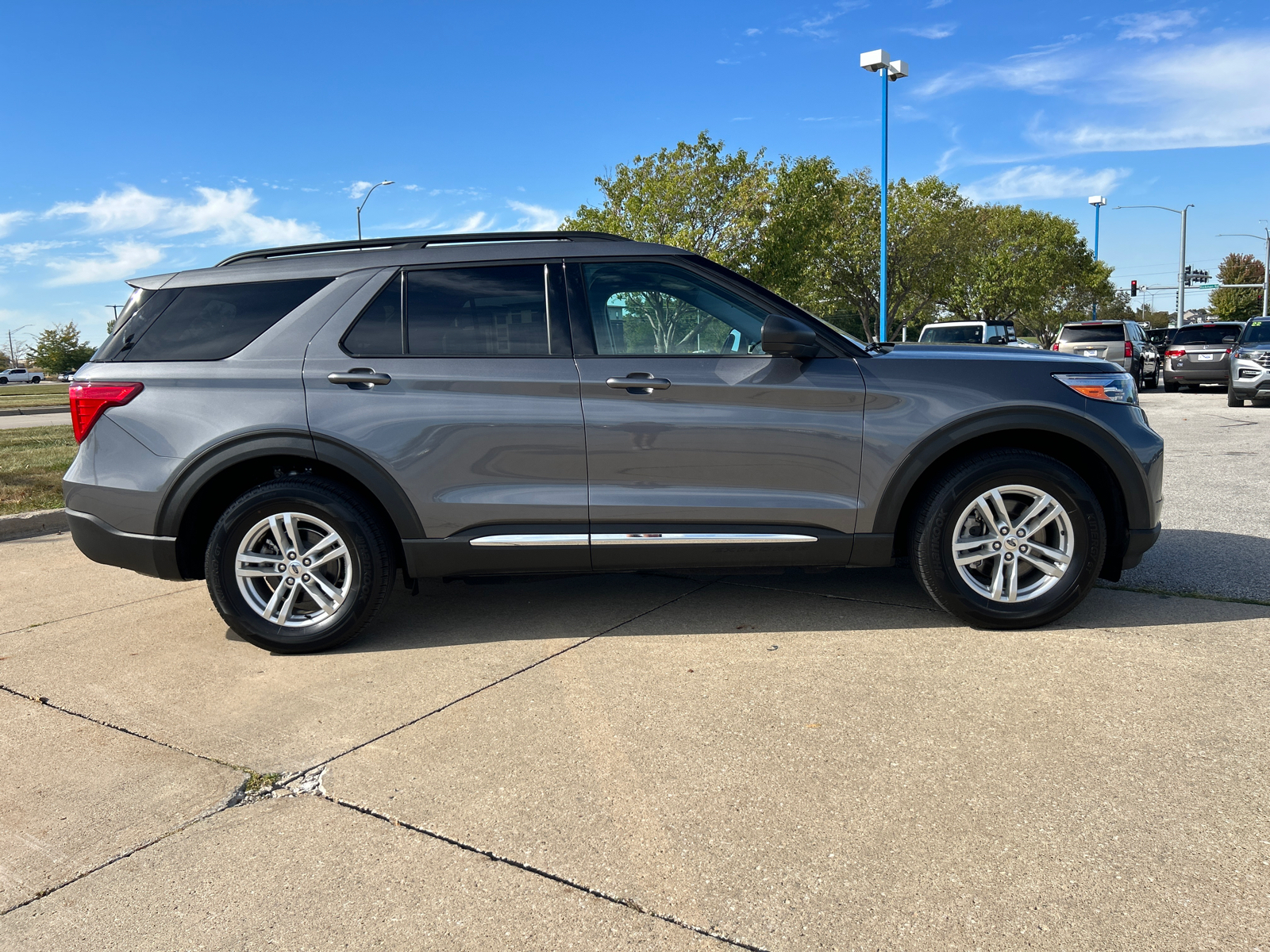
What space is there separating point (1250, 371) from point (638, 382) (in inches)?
664

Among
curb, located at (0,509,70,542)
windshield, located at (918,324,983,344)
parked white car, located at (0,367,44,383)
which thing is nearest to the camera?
curb, located at (0,509,70,542)

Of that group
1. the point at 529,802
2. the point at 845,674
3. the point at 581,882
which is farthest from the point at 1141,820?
the point at 529,802

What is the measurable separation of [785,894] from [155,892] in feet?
5.29

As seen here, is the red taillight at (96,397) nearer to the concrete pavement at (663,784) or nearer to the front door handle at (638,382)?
the concrete pavement at (663,784)

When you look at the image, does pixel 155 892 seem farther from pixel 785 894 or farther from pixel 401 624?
pixel 401 624

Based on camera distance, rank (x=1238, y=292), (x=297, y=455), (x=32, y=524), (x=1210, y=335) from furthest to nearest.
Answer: (x=1238, y=292), (x=1210, y=335), (x=32, y=524), (x=297, y=455)

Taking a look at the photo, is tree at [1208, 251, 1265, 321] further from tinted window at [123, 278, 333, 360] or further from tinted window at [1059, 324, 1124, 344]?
tinted window at [123, 278, 333, 360]

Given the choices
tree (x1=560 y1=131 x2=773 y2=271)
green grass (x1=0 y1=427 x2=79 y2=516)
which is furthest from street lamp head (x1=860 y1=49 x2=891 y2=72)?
green grass (x1=0 y1=427 x2=79 y2=516)

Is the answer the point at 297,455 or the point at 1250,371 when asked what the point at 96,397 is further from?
the point at 1250,371

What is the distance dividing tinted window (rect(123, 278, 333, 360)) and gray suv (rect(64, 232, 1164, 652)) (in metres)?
0.01

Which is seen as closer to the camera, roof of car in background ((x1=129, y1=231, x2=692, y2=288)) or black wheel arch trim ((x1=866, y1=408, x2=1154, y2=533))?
black wheel arch trim ((x1=866, y1=408, x2=1154, y2=533))

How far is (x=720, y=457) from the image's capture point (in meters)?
4.11

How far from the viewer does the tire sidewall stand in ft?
13.7

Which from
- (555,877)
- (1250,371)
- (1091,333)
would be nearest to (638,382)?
(555,877)
